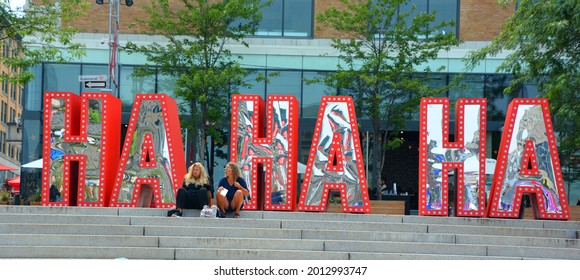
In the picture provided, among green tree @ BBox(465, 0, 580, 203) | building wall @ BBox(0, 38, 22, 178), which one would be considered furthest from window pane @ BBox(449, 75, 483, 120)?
building wall @ BBox(0, 38, 22, 178)

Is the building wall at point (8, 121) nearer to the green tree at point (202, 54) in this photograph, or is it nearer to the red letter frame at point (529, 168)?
the green tree at point (202, 54)

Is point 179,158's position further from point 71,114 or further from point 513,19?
point 513,19

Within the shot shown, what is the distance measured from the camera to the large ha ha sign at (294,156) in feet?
60.4

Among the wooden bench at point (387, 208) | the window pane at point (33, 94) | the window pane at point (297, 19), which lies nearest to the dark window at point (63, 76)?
the window pane at point (33, 94)

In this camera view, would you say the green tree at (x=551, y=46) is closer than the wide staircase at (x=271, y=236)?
No

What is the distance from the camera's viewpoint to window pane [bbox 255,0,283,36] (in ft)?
114

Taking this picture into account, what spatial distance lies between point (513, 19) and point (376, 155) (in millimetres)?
10794

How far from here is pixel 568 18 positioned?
20.3 meters

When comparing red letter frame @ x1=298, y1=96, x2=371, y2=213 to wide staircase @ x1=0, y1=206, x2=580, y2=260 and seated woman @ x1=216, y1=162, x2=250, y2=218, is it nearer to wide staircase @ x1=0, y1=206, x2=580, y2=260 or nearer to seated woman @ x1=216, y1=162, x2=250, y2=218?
wide staircase @ x1=0, y1=206, x2=580, y2=260

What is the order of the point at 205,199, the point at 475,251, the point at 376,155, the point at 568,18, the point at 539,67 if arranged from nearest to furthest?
1. the point at 475,251
2. the point at 205,199
3. the point at 568,18
4. the point at 539,67
5. the point at 376,155

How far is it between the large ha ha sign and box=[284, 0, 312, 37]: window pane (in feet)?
53.8

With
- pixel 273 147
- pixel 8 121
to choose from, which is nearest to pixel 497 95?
pixel 273 147

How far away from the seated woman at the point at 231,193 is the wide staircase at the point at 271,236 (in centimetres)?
39

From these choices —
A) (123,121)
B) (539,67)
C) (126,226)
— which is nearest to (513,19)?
(539,67)
